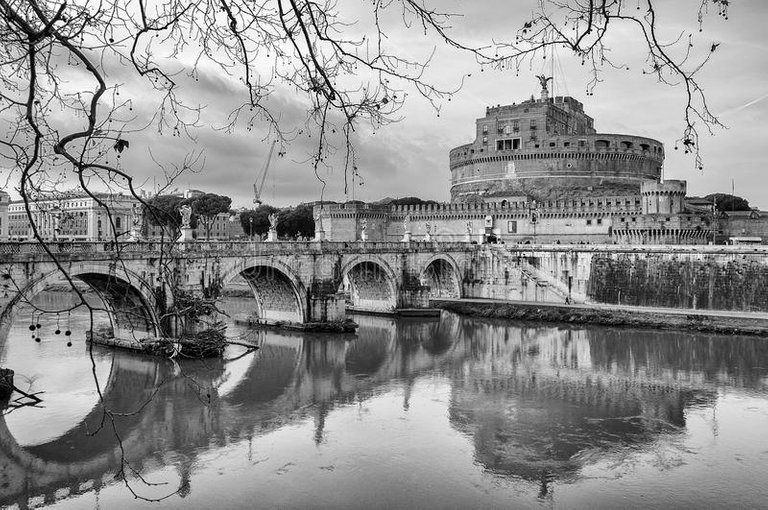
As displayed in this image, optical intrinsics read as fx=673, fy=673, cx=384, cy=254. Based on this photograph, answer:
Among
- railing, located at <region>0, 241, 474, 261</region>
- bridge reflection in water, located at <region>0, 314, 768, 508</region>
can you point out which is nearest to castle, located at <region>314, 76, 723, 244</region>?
railing, located at <region>0, 241, 474, 261</region>

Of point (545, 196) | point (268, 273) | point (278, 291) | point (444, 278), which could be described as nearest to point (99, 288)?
point (268, 273)

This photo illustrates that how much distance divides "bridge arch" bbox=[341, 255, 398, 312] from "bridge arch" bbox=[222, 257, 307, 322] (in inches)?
193

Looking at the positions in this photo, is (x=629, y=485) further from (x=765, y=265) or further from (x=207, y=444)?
(x=765, y=265)

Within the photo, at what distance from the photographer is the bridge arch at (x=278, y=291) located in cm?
2616

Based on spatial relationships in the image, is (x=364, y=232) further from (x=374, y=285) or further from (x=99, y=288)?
(x=99, y=288)

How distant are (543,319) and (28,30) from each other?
29.4 m

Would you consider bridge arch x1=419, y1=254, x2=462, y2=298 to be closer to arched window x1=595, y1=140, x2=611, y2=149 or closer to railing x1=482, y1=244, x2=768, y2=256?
railing x1=482, y1=244, x2=768, y2=256

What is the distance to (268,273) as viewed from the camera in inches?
1049

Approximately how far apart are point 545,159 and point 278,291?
33.3 m

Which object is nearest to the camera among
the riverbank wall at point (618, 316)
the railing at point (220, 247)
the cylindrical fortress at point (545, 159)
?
the railing at point (220, 247)

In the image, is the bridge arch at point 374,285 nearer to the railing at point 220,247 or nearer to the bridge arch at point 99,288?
the railing at point 220,247

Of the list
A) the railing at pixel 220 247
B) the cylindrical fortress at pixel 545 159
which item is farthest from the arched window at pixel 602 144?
the railing at pixel 220 247

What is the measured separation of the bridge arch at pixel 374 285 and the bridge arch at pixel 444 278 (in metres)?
4.48

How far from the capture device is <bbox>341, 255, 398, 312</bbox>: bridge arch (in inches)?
1268
